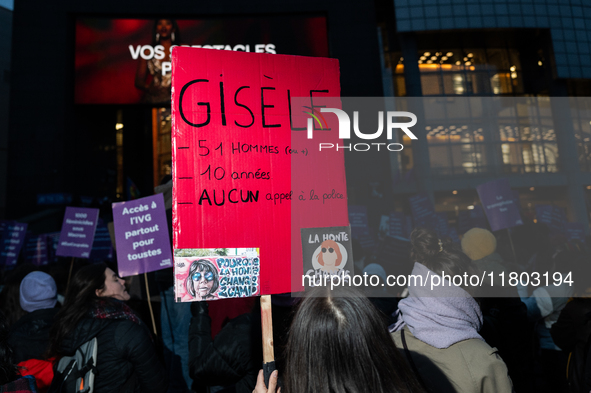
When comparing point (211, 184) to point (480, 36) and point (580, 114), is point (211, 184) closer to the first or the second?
point (480, 36)

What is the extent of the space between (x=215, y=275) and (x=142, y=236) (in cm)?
205

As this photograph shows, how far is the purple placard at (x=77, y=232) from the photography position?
549 cm

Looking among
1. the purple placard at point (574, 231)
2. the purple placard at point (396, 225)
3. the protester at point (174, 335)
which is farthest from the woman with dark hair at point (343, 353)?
the purple placard at point (574, 231)

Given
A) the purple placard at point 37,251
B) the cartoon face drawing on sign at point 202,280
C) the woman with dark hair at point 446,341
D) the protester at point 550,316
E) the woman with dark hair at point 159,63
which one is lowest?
the protester at point 550,316

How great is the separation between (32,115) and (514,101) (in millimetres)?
23486

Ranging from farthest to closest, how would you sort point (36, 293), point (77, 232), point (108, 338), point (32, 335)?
point (77, 232) < point (36, 293) < point (32, 335) < point (108, 338)

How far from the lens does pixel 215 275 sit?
209cm

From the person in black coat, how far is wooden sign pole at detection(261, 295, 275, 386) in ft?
5.87

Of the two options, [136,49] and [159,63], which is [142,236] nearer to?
[159,63]

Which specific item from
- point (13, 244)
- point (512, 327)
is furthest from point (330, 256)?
point (13, 244)

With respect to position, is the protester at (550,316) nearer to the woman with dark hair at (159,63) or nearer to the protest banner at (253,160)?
the protest banner at (253,160)

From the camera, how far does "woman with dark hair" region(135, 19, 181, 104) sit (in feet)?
51.6

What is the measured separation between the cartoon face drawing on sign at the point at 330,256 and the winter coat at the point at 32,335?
2.01 m

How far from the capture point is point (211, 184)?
7.06 ft
